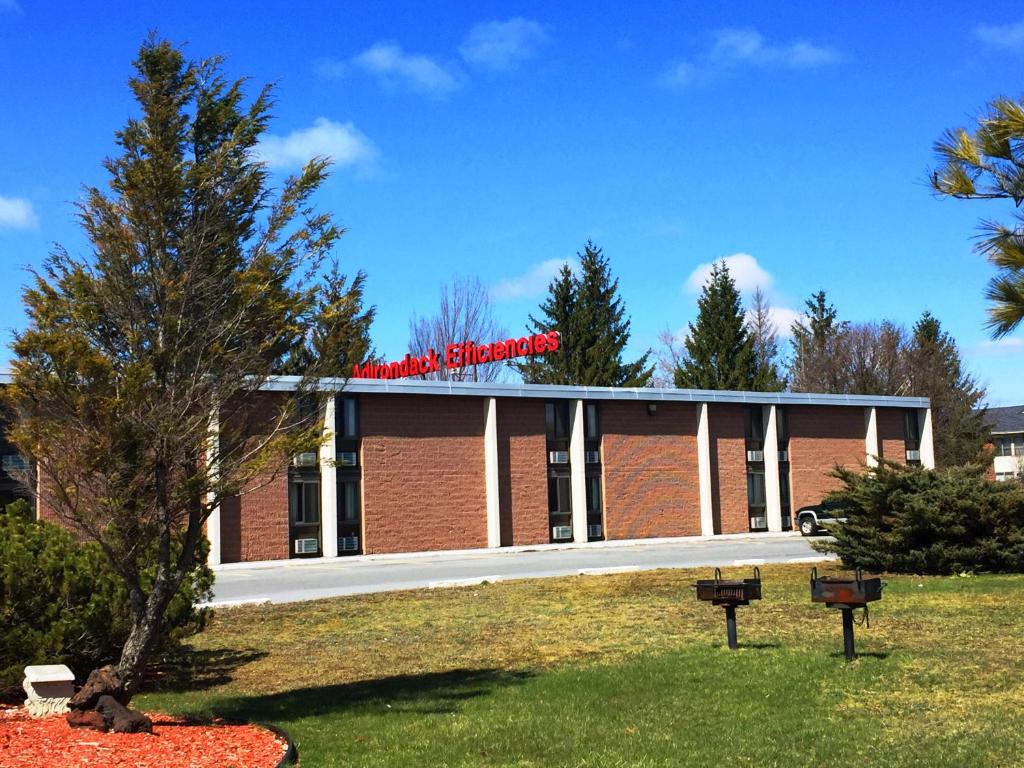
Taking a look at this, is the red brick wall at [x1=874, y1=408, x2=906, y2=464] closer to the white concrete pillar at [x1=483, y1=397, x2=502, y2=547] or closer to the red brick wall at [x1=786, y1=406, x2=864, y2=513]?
the red brick wall at [x1=786, y1=406, x2=864, y2=513]

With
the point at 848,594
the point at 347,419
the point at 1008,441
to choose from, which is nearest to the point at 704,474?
the point at 347,419

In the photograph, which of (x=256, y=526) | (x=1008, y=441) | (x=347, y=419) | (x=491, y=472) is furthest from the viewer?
(x=1008, y=441)

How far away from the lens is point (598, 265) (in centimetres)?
6475

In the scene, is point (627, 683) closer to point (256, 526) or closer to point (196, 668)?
point (196, 668)

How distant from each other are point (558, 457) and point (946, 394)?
3635 cm

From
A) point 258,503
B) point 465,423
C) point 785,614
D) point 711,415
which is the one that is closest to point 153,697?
point 785,614

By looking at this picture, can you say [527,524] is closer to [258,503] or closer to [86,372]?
[258,503]

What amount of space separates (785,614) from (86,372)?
9.99 meters

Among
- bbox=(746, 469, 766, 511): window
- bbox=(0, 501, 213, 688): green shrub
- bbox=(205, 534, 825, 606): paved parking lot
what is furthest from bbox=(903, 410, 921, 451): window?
bbox=(0, 501, 213, 688): green shrub

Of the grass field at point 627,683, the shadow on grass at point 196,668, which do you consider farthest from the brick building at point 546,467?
the shadow on grass at point 196,668

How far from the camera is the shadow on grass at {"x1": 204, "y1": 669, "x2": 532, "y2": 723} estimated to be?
30.8 ft

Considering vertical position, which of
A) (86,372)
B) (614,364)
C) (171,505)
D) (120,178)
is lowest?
(171,505)

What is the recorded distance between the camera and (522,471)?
37750 mm

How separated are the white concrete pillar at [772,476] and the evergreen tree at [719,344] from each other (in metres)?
20.2
